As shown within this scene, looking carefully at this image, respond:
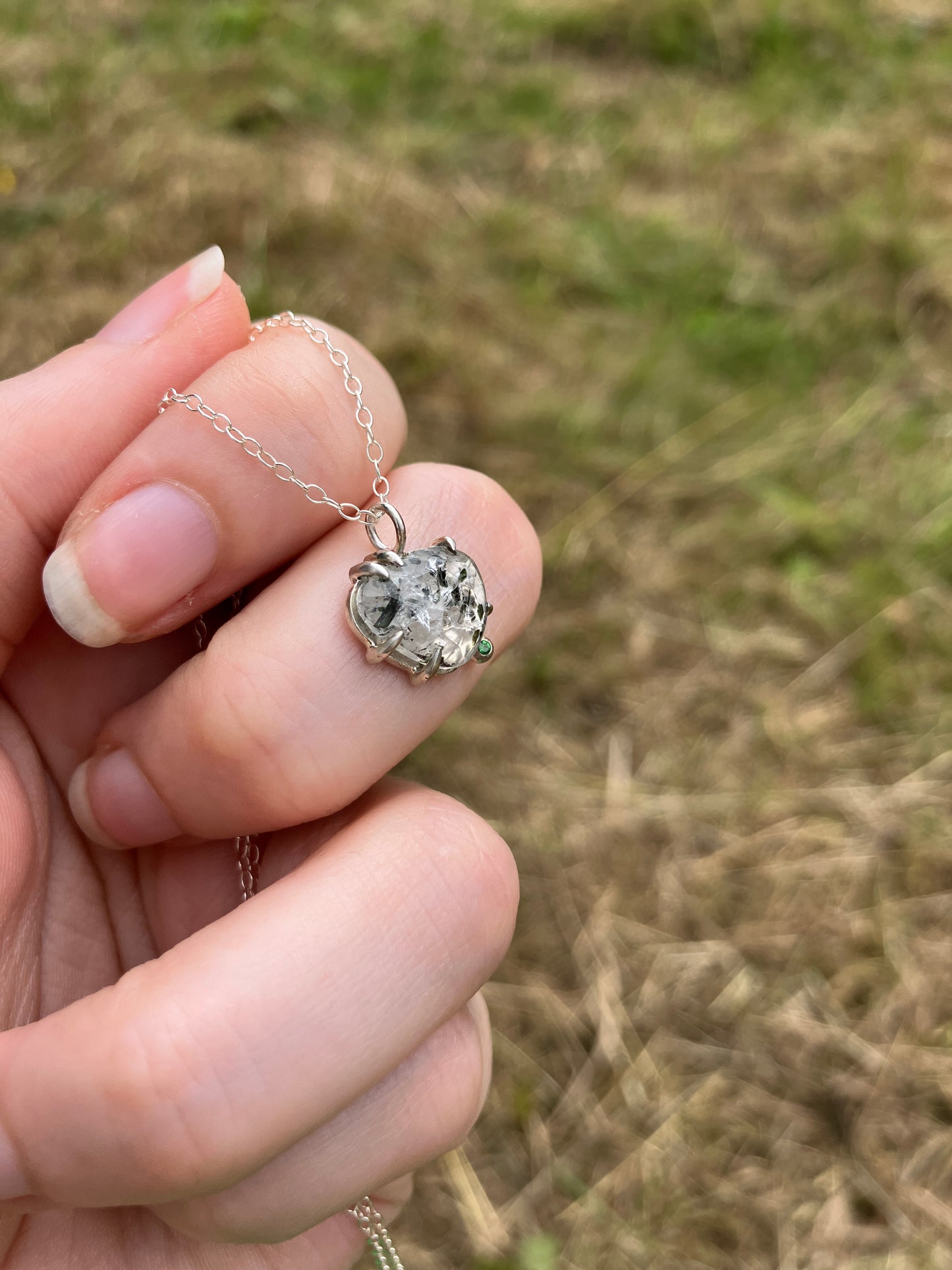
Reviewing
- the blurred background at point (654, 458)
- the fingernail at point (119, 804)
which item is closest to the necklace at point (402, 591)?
the fingernail at point (119, 804)

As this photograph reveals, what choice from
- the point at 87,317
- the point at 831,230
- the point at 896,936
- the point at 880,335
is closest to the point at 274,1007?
the point at 896,936

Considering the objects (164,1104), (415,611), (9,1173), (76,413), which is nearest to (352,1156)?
(164,1104)

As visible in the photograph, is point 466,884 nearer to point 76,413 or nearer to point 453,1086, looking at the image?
point 453,1086

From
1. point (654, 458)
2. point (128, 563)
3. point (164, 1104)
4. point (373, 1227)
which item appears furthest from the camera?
point (654, 458)

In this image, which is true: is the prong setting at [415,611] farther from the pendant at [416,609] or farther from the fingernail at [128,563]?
the fingernail at [128,563]

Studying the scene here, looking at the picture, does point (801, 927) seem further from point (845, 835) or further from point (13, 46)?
Answer: point (13, 46)

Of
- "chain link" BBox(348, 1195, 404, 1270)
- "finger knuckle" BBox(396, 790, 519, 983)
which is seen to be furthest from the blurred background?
"finger knuckle" BBox(396, 790, 519, 983)

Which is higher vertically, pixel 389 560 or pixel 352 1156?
pixel 389 560
